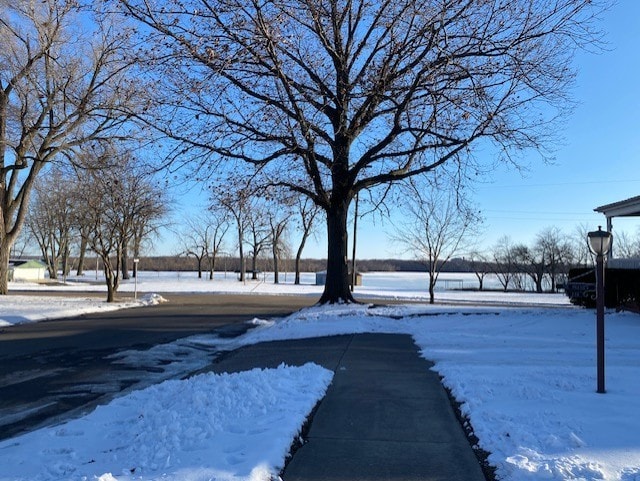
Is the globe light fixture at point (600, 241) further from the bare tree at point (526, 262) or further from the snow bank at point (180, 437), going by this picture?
the bare tree at point (526, 262)

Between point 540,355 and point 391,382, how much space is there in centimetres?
338

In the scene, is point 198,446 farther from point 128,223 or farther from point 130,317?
point 128,223

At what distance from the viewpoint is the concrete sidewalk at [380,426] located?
482 cm

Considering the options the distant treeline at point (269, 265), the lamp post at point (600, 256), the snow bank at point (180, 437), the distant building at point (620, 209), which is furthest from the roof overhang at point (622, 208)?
the distant treeline at point (269, 265)

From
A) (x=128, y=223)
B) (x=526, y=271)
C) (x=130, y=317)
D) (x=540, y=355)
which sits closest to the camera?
(x=540, y=355)

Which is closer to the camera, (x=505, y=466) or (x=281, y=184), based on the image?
(x=505, y=466)

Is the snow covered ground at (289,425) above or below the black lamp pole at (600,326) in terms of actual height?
below

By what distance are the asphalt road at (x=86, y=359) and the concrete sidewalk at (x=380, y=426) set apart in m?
1.80

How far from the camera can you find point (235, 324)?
19.5 m

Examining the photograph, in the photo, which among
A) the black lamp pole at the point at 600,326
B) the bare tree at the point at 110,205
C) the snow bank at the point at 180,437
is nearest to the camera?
the snow bank at the point at 180,437

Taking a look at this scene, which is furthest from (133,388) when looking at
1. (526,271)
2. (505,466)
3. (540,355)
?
(526,271)

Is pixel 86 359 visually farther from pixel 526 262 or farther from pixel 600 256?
pixel 526 262

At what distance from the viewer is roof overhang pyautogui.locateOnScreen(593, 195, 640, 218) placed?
17.9m

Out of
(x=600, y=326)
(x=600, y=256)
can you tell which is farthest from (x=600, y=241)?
(x=600, y=326)
